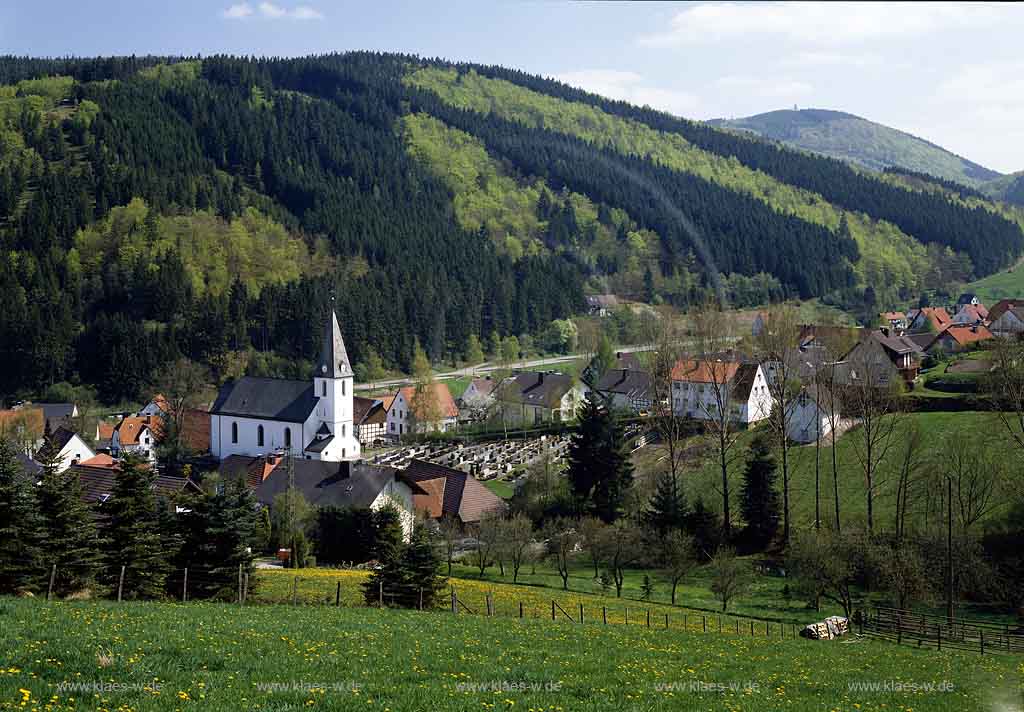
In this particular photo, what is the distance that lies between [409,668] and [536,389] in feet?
209

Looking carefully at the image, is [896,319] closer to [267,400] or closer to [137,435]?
[267,400]

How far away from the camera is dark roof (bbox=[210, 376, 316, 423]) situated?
68.4 m

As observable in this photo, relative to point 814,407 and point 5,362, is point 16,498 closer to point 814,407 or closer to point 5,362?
point 814,407

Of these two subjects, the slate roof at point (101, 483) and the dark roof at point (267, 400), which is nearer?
the slate roof at point (101, 483)

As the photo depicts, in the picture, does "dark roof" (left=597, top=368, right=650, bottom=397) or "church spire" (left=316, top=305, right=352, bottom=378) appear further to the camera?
"dark roof" (left=597, top=368, right=650, bottom=397)

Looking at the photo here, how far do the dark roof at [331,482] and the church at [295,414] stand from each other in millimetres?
15569

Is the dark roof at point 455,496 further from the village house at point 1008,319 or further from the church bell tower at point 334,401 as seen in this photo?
the village house at point 1008,319

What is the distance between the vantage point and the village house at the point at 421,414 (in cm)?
7131

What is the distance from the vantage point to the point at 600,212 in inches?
6403

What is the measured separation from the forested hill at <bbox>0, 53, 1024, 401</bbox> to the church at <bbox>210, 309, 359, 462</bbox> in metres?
22.9

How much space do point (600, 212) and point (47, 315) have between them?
94977 millimetres

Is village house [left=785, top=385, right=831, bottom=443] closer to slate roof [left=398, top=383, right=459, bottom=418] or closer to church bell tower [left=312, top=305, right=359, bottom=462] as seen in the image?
slate roof [left=398, top=383, right=459, bottom=418]

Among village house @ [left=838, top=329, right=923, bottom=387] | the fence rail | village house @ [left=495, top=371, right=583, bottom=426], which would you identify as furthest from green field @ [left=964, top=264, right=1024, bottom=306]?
the fence rail

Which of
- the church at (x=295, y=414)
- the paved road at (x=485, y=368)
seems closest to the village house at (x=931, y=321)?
the paved road at (x=485, y=368)
